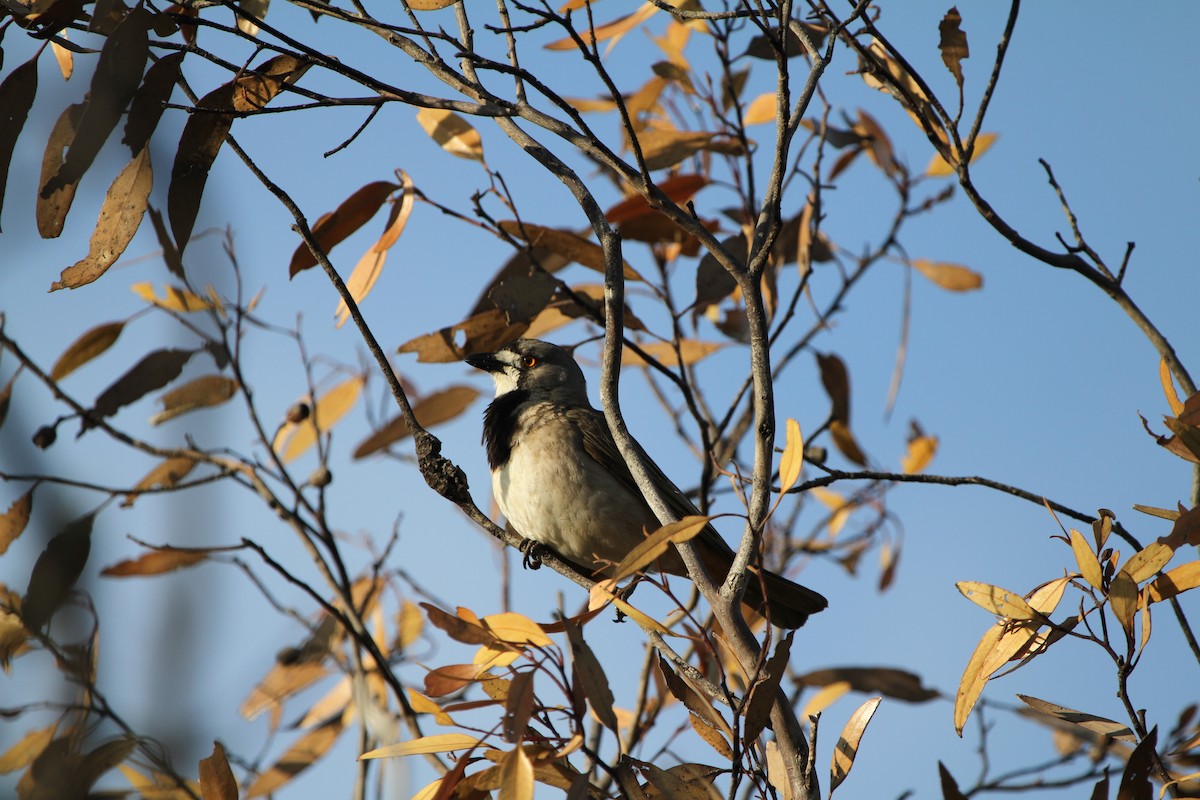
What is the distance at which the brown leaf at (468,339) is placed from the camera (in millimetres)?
4301

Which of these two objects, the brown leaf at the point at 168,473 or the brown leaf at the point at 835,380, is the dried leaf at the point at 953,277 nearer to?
the brown leaf at the point at 835,380

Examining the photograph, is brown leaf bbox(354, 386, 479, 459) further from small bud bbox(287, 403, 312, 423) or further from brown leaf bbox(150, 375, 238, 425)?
brown leaf bbox(150, 375, 238, 425)

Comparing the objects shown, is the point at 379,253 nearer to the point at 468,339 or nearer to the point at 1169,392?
the point at 468,339

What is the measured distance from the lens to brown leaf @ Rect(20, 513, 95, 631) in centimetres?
114

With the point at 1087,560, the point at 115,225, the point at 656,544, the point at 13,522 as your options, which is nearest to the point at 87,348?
the point at 13,522

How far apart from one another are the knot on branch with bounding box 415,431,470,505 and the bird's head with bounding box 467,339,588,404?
2.19 m

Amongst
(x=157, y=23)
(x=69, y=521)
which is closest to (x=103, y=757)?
(x=69, y=521)

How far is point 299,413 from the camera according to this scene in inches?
210

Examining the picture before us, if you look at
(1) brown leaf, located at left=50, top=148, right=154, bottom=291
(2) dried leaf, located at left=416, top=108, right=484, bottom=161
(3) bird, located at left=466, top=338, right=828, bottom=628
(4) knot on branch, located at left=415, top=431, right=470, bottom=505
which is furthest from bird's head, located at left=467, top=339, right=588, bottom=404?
(1) brown leaf, located at left=50, top=148, right=154, bottom=291

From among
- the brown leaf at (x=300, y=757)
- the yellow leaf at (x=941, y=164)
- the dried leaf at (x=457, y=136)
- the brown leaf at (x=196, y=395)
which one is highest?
the yellow leaf at (x=941, y=164)

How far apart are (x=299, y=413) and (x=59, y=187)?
2666 mm

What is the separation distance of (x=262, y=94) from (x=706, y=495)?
8.46 ft

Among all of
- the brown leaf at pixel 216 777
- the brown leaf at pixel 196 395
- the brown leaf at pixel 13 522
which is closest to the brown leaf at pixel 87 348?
the brown leaf at pixel 196 395

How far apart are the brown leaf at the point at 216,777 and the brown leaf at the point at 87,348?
2.59m
